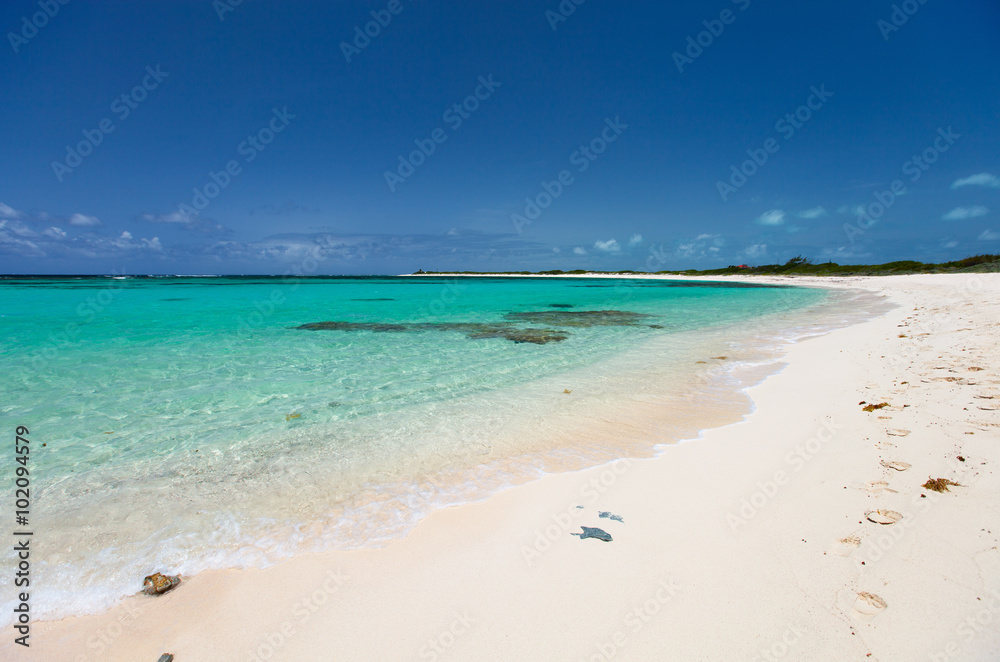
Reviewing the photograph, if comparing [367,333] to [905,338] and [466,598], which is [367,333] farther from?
[905,338]

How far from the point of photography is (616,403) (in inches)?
292

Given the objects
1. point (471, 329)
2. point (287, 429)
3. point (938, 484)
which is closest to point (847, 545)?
point (938, 484)

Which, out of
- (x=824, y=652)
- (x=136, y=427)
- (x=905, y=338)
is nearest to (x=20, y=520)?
(x=136, y=427)

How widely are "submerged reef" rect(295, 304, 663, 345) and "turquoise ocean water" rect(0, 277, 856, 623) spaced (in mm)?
1505

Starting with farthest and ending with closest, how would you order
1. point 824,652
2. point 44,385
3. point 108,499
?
1. point 44,385
2. point 108,499
3. point 824,652

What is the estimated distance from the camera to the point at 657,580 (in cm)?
300

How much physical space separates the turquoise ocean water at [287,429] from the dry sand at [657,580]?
1.46 ft

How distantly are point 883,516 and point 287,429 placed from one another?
23.2ft

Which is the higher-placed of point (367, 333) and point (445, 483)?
point (367, 333)

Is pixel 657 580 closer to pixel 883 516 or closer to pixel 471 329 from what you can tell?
pixel 883 516

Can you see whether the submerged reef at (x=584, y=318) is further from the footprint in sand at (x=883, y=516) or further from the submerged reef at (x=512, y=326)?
the footprint in sand at (x=883, y=516)

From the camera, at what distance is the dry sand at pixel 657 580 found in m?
2.52

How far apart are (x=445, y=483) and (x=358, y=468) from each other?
1197 millimetres

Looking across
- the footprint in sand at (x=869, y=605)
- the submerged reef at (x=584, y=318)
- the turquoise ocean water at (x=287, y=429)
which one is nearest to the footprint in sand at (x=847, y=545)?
the footprint in sand at (x=869, y=605)
